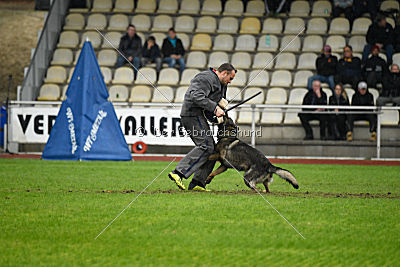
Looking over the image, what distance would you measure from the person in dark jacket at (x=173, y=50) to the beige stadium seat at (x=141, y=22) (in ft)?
7.78

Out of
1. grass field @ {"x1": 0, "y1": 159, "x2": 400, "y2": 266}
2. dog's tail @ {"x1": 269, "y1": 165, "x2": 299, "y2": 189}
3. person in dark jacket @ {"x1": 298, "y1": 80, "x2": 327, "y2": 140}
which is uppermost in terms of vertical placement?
person in dark jacket @ {"x1": 298, "y1": 80, "x2": 327, "y2": 140}

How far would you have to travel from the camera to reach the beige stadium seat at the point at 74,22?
76.0 feet

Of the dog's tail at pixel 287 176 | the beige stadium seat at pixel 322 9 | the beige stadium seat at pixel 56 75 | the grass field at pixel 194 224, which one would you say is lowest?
the grass field at pixel 194 224

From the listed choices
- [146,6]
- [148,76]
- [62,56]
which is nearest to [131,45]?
[148,76]

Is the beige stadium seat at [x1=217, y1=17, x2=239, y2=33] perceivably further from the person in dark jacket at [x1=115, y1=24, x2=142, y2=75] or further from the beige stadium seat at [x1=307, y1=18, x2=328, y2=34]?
the person in dark jacket at [x1=115, y1=24, x2=142, y2=75]

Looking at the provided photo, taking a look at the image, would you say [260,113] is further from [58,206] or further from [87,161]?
[58,206]

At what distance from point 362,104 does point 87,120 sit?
746cm

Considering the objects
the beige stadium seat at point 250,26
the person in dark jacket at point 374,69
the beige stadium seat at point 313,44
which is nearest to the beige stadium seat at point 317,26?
the beige stadium seat at point 313,44

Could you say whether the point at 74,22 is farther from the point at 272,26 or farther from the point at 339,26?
the point at 339,26

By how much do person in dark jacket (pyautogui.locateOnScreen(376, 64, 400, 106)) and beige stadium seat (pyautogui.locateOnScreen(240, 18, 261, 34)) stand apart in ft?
17.1

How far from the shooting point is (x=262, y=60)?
21016 millimetres

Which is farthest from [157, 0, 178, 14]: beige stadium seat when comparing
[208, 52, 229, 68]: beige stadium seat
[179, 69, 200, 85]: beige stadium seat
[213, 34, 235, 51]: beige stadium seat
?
[179, 69, 200, 85]: beige stadium seat

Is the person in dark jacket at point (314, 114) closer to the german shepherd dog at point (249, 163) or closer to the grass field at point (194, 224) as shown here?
the grass field at point (194, 224)

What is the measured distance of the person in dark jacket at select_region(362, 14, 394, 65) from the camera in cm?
2034
